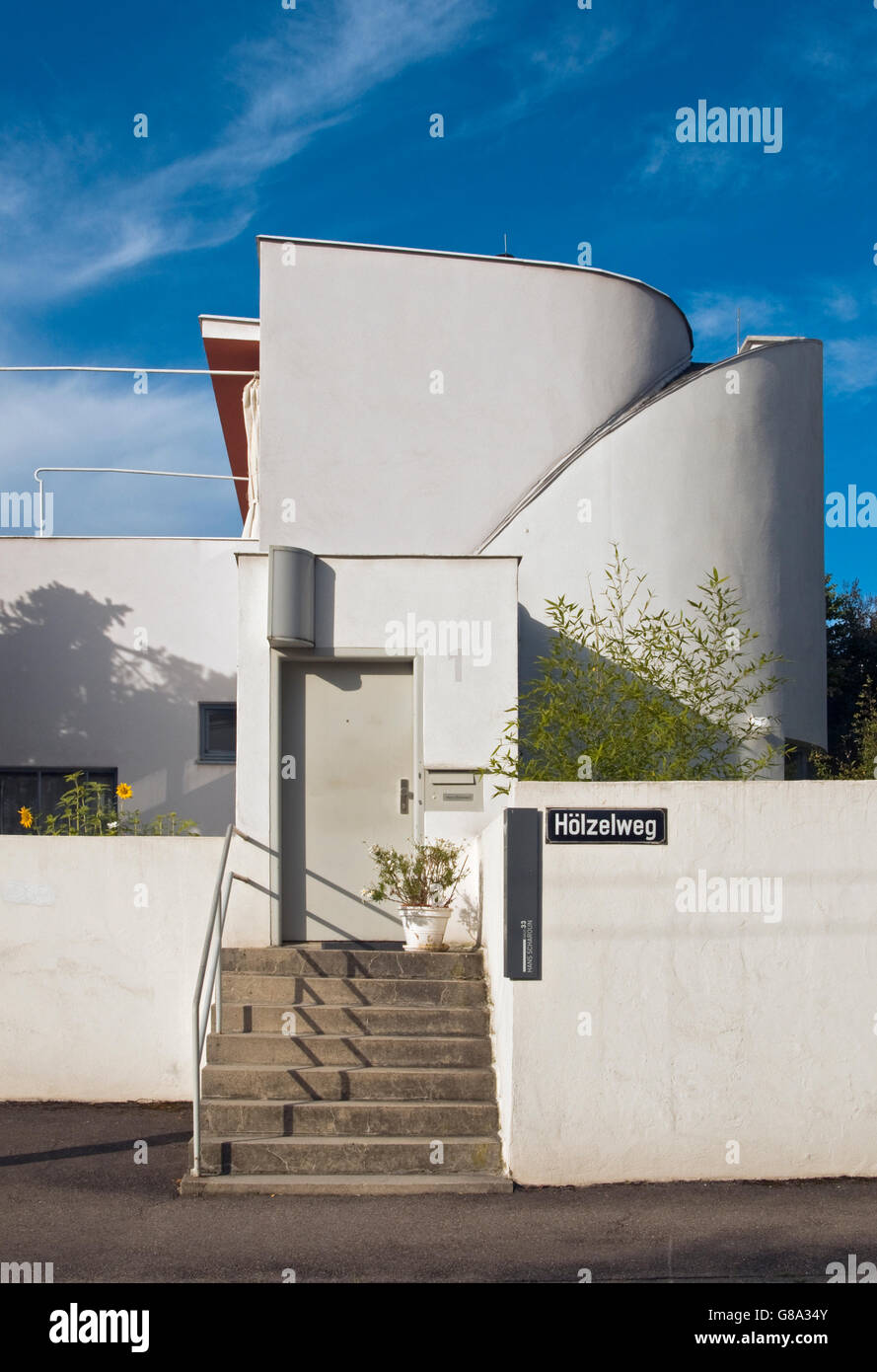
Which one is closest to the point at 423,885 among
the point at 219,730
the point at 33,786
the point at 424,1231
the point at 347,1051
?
the point at 347,1051

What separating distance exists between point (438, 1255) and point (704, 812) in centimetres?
275

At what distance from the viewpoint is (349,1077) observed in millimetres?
7117

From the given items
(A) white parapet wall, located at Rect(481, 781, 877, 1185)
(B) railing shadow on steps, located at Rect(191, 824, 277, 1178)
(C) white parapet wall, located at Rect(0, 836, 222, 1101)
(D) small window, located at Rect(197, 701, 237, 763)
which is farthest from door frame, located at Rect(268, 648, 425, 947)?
(D) small window, located at Rect(197, 701, 237, 763)

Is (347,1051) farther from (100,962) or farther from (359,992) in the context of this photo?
(100,962)

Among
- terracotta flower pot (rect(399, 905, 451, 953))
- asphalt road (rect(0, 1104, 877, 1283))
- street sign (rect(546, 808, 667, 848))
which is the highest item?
street sign (rect(546, 808, 667, 848))

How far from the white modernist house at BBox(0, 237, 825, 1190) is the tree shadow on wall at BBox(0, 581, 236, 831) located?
0.09 feet

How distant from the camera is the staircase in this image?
6652mm

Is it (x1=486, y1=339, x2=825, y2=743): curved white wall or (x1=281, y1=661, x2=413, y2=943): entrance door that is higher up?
(x1=486, y1=339, x2=825, y2=743): curved white wall

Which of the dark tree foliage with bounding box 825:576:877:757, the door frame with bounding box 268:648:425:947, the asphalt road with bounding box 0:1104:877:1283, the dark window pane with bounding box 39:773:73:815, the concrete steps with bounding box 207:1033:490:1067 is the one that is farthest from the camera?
the dark tree foliage with bounding box 825:576:877:757

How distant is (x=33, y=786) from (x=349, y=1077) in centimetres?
591

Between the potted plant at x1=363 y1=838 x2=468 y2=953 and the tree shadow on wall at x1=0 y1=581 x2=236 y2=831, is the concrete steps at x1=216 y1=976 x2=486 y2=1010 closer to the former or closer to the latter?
the potted plant at x1=363 y1=838 x2=468 y2=953

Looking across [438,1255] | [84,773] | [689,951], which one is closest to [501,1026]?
[689,951]

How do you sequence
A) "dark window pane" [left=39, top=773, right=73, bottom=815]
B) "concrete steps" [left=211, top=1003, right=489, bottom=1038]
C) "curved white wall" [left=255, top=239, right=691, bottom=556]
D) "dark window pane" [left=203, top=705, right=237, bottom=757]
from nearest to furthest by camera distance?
"concrete steps" [left=211, top=1003, right=489, bottom=1038] < "curved white wall" [left=255, top=239, right=691, bottom=556] < "dark window pane" [left=39, top=773, right=73, bottom=815] < "dark window pane" [left=203, top=705, right=237, bottom=757]
